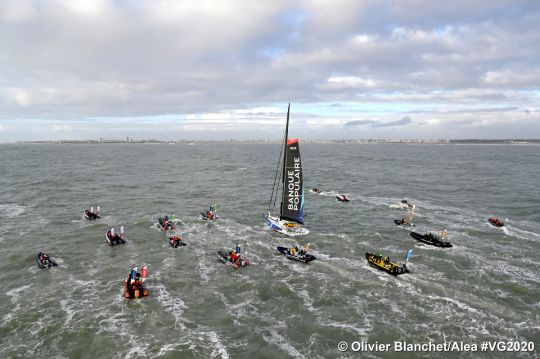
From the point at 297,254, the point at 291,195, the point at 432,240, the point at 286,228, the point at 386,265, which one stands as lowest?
the point at 297,254

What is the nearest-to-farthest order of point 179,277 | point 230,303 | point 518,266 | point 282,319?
1. point 282,319
2. point 230,303
3. point 179,277
4. point 518,266

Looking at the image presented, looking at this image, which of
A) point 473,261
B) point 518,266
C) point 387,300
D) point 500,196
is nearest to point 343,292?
point 387,300

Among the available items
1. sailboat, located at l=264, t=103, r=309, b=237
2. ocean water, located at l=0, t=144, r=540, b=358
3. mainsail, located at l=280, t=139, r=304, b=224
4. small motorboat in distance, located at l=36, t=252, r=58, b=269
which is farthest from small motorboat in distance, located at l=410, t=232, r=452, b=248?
small motorboat in distance, located at l=36, t=252, r=58, b=269

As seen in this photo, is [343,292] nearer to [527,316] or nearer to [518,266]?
[527,316]

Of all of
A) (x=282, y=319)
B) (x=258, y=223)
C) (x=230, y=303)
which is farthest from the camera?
(x=258, y=223)

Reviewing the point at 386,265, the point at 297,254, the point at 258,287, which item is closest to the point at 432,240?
the point at 386,265

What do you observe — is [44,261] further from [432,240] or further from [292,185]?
[432,240]

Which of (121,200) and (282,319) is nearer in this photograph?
(282,319)
